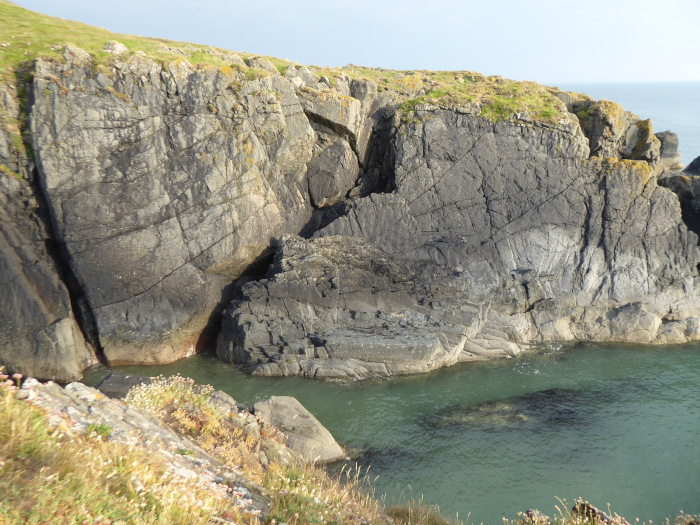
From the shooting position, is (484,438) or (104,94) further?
(104,94)

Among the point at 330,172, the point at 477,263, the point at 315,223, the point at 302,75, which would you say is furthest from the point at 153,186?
the point at 477,263

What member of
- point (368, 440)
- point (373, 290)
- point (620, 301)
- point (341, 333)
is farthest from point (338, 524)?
point (620, 301)

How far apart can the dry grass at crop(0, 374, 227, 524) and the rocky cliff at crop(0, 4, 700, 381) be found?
766 inches

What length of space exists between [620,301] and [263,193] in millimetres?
25941

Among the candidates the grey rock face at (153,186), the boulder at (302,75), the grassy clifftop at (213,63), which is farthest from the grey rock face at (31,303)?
the boulder at (302,75)

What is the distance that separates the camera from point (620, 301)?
3122 cm

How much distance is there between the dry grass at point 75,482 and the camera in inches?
187

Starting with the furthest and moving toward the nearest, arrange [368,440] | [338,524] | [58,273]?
[58,273] → [368,440] → [338,524]

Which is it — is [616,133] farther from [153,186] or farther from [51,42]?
[51,42]

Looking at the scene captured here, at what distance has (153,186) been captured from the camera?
1088 inches

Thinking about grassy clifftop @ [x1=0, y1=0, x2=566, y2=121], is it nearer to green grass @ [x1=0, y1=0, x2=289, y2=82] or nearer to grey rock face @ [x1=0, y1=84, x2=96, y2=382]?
green grass @ [x1=0, y1=0, x2=289, y2=82]

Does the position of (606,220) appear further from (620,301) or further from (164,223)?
(164,223)

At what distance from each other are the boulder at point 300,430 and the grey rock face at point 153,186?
11.9 metres

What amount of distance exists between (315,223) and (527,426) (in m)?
20.5
